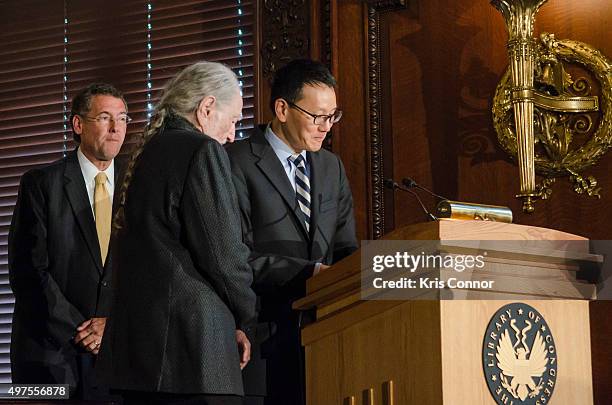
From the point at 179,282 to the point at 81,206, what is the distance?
146 centimetres

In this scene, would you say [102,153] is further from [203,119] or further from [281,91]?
[203,119]

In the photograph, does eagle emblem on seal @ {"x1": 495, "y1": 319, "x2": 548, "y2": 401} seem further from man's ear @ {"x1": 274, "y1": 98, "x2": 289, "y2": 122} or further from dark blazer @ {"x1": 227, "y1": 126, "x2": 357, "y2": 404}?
man's ear @ {"x1": 274, "y1": 98, "x2": 289, "y2": 122}

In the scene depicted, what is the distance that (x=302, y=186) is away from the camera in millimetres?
3297

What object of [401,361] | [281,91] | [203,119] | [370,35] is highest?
[370,35]

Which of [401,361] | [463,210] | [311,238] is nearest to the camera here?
[401,361]

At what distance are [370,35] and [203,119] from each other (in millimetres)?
1653

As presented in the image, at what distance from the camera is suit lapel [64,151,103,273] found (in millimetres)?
3860

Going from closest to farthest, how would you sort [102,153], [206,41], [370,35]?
[102,153]
[370,35]
[206,41]

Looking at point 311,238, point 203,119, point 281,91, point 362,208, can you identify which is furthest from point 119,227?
point 362,208

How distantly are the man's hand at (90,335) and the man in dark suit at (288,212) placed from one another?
0.87 m

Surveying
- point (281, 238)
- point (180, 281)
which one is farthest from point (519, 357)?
point (281, 238)

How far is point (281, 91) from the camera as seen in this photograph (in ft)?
11.2

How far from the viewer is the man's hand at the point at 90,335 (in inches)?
144

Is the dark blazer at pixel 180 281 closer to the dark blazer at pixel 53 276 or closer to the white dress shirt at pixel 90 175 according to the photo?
the dark blazer at pixel 53 276
